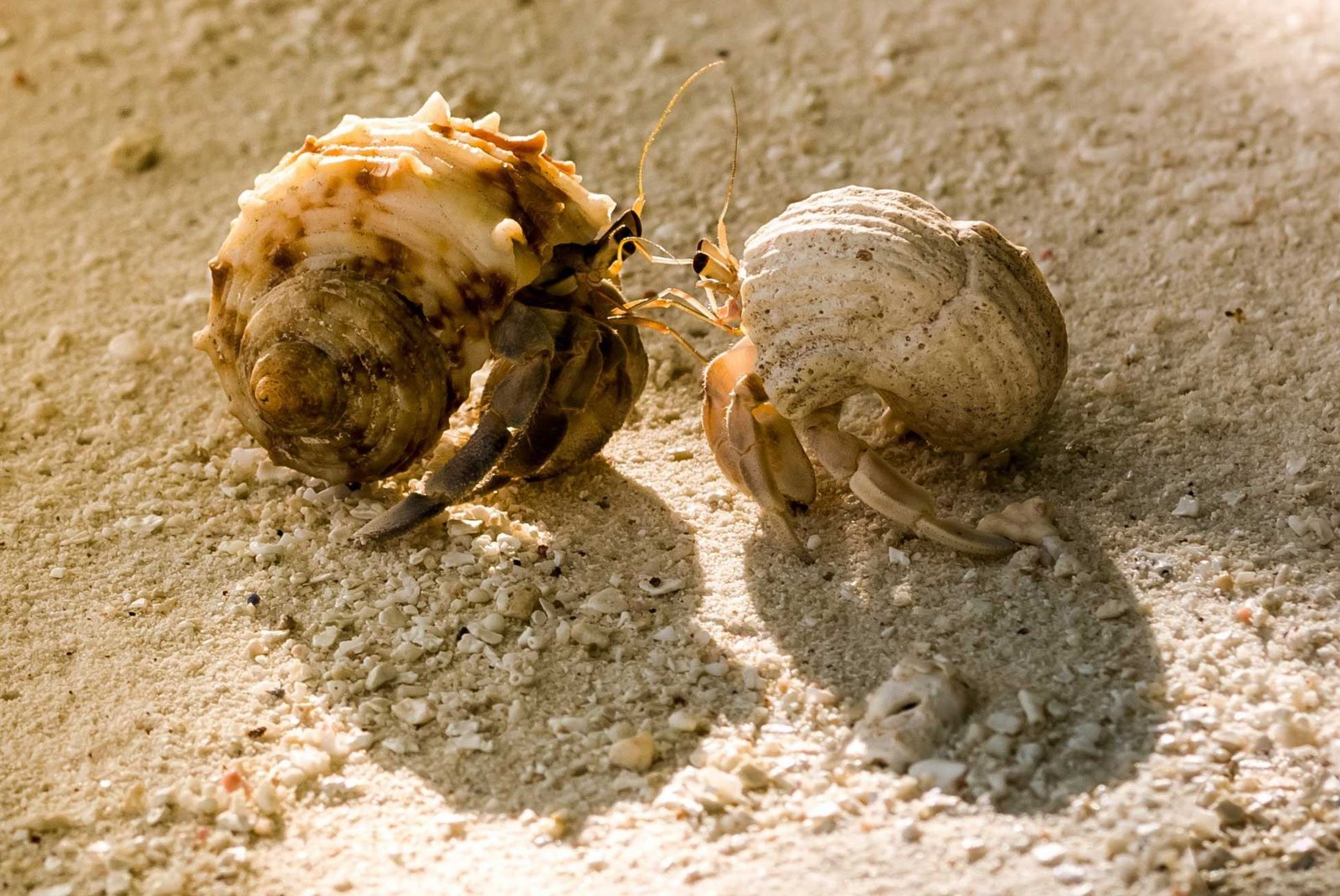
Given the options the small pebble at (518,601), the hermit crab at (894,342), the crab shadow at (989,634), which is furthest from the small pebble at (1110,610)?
the small pebble at (518,601)

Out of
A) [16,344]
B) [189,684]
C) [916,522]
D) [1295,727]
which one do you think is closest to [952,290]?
[916,522]

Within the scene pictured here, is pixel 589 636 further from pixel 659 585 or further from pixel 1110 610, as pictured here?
pixel 1110 610

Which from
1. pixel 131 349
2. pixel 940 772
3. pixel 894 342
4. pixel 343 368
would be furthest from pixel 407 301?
pixel 940 772

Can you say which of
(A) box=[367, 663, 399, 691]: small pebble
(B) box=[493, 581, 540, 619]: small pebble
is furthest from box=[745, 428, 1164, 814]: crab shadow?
(A) box=[367, 663, 399, 691]: small pebble

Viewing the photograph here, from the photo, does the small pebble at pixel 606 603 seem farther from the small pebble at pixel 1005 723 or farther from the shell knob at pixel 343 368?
the small pebble at pixel 1005 723

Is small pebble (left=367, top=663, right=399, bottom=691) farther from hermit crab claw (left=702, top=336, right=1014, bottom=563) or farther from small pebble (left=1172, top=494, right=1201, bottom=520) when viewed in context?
small pebble (left=1172, top=494, right=1201, bottom=520)
